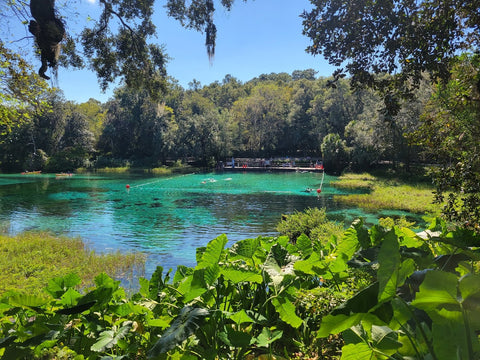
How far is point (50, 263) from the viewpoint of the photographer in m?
8.13

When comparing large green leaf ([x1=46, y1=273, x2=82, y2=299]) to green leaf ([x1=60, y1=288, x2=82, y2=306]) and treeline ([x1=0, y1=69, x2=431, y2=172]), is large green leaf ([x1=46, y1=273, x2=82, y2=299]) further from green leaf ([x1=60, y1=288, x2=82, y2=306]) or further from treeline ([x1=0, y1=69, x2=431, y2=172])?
treeline ([x1=0, y1=69, x2=431, y2=172])

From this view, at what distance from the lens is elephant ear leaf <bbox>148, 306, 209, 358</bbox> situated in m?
1.23

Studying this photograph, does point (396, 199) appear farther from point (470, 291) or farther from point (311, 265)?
point (470, 291)

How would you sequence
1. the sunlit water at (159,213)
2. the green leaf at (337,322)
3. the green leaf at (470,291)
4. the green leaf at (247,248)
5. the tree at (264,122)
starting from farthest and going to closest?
the tree at (264,122), the sunlit water at (159,213), the green leaf at (247,248), the green leaf at (337,322), the green leaf at (470,291)

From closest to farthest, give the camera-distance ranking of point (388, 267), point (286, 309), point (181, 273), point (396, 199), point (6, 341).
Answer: point (388, 267), point (6, 341), point (286, 309), point (181, 273), point (396, 199)

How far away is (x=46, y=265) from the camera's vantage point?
7.84 m

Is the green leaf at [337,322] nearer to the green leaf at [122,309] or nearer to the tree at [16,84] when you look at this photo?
the green leaf at [122,309]

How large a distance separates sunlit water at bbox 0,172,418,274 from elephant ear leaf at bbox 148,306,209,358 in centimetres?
743

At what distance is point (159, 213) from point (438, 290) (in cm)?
1684

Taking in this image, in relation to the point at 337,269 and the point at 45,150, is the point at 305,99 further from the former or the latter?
the point at 337,269

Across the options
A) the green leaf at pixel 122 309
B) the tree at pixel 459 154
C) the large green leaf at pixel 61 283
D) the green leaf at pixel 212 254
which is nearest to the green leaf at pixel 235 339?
the green leaf at pixel 212 254

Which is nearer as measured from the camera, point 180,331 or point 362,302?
point 362,302

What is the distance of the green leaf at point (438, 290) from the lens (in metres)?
A: 0.75

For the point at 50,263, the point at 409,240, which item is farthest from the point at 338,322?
the point at 50,263
